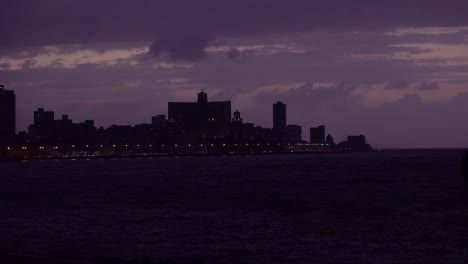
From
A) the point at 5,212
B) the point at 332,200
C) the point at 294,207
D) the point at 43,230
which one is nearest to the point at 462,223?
the point at 294,207

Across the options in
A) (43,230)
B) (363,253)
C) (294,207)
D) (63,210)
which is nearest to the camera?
(363,253)

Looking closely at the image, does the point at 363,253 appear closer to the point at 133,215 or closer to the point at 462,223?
the point at 462,223

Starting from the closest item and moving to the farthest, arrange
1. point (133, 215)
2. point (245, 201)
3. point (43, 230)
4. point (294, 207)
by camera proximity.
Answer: point (43, 230) < point (133, 215) < point (294, 207) < point (245, 201)

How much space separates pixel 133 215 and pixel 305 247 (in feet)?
69.2

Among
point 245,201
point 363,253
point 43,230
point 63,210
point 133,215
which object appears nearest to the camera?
point 363,253

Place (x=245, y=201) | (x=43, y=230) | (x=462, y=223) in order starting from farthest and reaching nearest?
1. (x=245, y=201)
2. (x=462, y=223)
3. (x=43, y=230)

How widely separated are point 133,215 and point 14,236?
15829 millimetres

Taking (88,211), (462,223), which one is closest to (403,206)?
(462,223)

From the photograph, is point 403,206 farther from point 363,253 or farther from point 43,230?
point 43,230

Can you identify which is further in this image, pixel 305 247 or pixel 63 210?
pixel 63 210

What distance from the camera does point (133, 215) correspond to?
52.9 meters

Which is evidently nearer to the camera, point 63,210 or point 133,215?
point 133,215

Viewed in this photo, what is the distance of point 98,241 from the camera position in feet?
118

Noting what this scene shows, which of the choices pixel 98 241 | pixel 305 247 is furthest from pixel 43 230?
pixel 305 247
